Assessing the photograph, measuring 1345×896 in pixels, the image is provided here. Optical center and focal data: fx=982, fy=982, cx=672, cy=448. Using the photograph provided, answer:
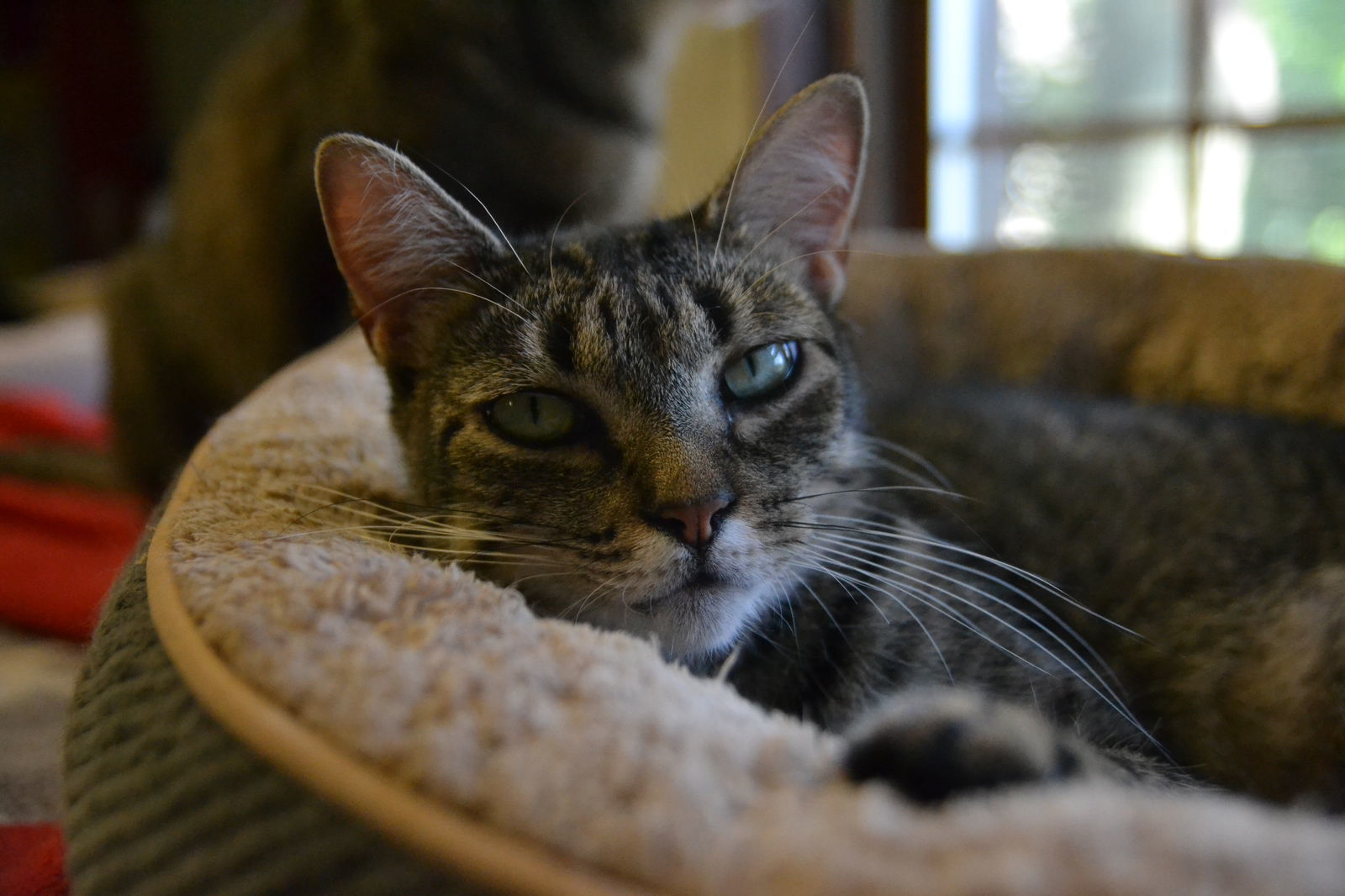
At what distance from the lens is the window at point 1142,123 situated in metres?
2.72

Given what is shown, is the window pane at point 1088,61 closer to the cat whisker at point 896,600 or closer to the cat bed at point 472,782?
the cat whisker at point 896,600

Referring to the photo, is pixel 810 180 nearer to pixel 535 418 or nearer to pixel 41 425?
pixel 535 418

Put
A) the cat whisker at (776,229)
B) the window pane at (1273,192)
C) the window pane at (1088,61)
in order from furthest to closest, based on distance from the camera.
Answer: the window pane at (1088,61), the window pane at (1273,192), the cat whisker at (776,229)

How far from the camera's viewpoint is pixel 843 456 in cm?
112

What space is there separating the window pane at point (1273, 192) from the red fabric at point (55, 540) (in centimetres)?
287

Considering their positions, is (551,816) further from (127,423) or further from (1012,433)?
(127,423)

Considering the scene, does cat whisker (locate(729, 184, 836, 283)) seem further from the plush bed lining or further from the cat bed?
the plush bed lining

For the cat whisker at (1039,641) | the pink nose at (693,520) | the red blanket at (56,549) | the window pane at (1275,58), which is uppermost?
the window pane at (1275,58)

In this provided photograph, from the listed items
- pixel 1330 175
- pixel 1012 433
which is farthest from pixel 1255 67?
pixel 1012 433

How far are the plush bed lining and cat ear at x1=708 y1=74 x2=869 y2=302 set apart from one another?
0.71 m

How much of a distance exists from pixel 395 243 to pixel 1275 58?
2.71 metres

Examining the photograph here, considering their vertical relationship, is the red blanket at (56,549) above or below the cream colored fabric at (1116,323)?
below

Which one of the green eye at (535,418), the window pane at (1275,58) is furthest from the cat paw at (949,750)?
the window pane at (1275,58)

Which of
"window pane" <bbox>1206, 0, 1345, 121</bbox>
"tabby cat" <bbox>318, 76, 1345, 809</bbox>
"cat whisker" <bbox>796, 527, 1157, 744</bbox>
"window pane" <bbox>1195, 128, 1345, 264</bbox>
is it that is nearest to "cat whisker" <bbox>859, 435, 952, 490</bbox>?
"tabby cat" <bbox>318, 76, 1345, 809</bbox>
